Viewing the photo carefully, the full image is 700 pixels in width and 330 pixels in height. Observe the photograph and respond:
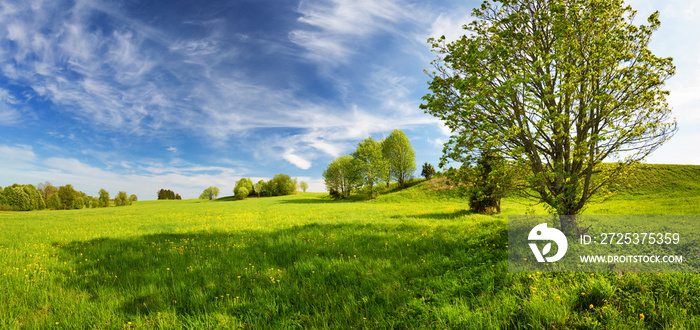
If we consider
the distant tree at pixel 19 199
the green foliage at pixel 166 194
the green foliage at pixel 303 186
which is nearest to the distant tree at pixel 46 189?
the distant tree at pixel 19 199

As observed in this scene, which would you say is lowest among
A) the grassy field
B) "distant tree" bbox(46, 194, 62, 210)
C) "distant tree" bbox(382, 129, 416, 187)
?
the grassy field

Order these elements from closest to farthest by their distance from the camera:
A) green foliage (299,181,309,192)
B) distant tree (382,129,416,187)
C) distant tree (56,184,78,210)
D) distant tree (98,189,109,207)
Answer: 1. distant tree (382,129,416,187)
2. distant tree (56,184,78,210)
3. distant tree (98,189,109,207)
4. green foliage (299,181,309,192)

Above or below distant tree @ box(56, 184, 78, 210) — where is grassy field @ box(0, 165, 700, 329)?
below

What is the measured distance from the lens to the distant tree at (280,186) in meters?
92.8

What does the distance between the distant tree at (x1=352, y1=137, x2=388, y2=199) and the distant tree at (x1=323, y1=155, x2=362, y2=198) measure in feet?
6.23

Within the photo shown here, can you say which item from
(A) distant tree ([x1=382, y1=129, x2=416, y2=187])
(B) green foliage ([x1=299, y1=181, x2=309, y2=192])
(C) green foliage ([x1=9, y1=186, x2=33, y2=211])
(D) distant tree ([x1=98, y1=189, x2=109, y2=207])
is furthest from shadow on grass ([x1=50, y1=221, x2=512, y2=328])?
(B) green foliage ([x1=299, y1=181, x2=309, y2=192])

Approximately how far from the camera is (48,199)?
61406 mm

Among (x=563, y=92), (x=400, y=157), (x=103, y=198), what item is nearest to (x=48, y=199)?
(x=103, y=198)

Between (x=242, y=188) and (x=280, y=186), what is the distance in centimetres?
1288

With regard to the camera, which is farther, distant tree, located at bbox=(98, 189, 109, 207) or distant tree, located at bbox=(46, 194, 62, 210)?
distant tree, located at bbox=(98, 189, 109, 207)

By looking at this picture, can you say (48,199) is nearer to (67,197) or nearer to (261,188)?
(67,197)

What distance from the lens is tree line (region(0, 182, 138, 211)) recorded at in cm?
5344

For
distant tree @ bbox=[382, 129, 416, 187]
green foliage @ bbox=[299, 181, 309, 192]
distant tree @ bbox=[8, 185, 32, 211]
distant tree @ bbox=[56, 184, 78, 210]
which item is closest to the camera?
distant tree @ bbox=[382, 129, 416, 187]

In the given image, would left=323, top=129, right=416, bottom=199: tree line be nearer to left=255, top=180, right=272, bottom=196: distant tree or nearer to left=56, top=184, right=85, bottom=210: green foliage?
left=255, top=180, right=272, bottom=196: distant tree
